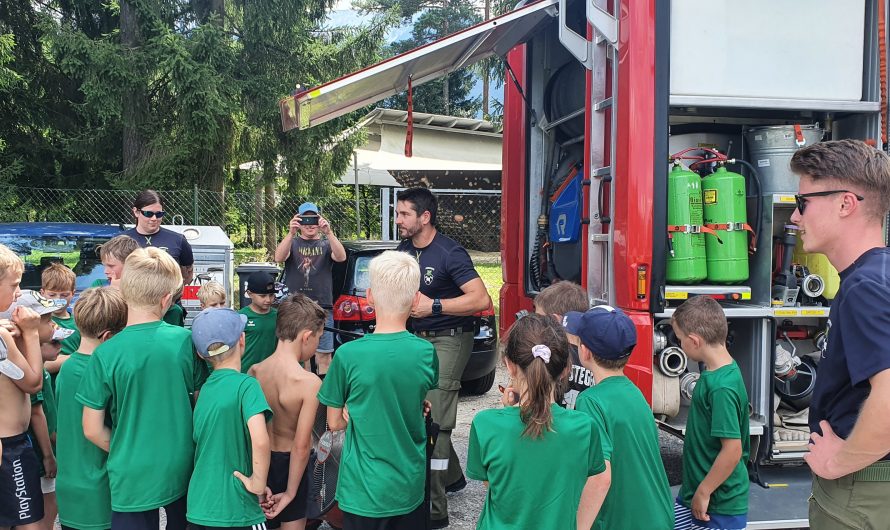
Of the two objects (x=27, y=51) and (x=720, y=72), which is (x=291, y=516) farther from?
(x=27, y=51)

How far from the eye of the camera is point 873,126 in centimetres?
421

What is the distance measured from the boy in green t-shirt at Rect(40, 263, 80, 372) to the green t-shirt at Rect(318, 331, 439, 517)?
1.56 meters

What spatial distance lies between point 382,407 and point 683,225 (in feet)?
7.21

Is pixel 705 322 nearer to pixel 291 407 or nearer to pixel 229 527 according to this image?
pixel 291 407

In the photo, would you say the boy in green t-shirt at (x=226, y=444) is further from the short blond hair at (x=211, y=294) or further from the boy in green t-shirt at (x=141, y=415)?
the short blond hair at (x=211, y=294)

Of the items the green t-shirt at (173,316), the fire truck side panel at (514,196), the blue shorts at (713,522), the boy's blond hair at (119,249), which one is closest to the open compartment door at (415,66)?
the fire truck side panel at (514,196)

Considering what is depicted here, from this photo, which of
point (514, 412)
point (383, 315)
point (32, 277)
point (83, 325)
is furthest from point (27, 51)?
point (514, 412)

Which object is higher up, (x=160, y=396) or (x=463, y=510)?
(x=160, y=396)

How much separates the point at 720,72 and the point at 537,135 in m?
1.95

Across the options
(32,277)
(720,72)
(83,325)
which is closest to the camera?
(83,325)

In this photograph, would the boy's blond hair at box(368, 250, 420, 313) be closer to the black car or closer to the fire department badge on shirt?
the fire department badge on shirt

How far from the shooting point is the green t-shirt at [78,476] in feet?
9.36

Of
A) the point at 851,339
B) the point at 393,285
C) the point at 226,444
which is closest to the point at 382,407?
the point at 393,285

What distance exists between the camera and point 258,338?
4016 millimetres
